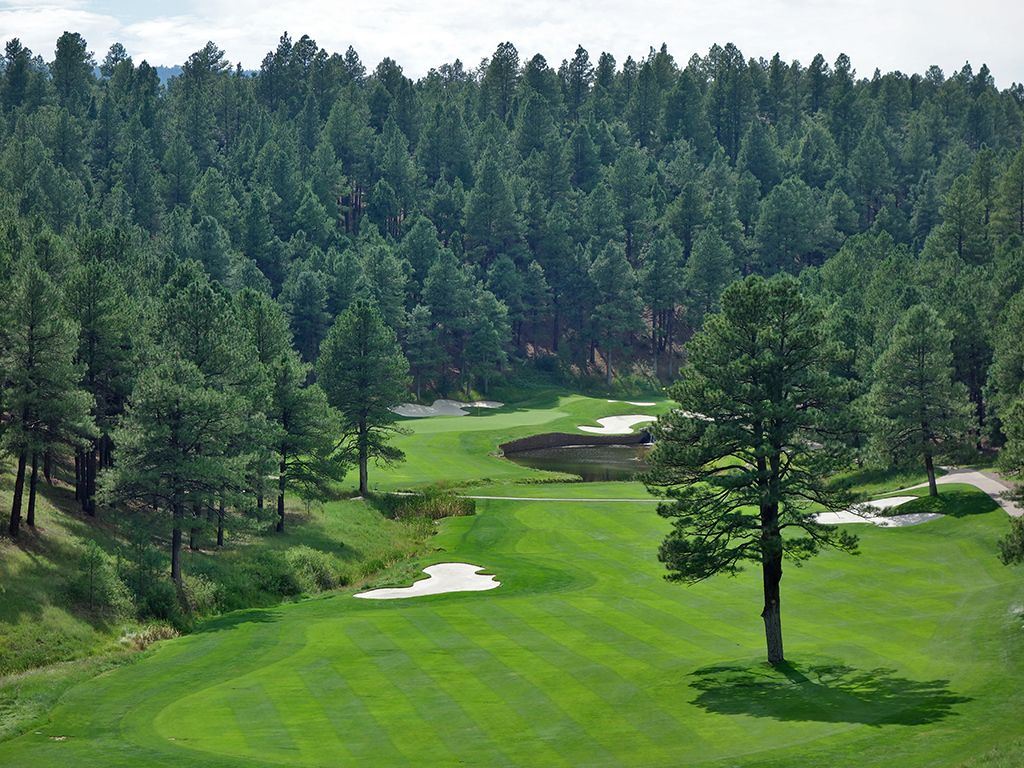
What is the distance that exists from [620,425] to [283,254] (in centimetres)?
4314

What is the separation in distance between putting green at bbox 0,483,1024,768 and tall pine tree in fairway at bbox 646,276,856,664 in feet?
12.7

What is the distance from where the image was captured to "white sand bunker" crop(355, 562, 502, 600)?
5381cm

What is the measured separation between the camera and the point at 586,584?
5400cm

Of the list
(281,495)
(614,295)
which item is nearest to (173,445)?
(281,495)

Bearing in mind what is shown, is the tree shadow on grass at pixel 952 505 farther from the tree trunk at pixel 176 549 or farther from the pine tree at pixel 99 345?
the pine tree at pixel 99 345

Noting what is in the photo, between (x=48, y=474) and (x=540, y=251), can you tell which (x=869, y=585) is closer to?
(x=48, y=474)

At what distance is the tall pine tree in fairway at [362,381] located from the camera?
257ft

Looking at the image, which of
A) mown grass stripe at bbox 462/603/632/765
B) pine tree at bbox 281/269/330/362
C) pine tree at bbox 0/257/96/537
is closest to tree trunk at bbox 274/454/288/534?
pine tree at bbox 0/257/96/537

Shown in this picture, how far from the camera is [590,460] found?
98.9 meters

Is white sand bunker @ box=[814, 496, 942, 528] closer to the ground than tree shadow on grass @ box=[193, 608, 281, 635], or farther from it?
farther from it

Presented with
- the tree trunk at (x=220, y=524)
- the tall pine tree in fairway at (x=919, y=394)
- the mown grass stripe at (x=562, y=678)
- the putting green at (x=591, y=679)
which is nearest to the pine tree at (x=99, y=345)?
the tree trunk at (x=220, y=524)

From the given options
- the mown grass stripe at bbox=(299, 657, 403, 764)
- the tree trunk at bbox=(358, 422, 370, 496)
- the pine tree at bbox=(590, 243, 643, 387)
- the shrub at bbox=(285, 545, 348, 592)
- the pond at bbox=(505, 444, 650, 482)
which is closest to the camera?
the mown grass stripe at bbox=(299, 657, 403, 764)

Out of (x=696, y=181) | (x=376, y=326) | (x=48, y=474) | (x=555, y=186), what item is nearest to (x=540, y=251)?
(x=555, y=186)

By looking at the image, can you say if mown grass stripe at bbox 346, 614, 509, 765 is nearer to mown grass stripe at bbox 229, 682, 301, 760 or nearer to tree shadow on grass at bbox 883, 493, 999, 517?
mown grass stripe at bbox 229, 682, 301, 760
